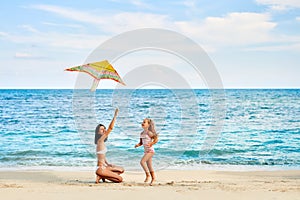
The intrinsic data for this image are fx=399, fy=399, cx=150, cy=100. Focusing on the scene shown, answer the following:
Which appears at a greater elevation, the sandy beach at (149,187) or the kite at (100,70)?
the kite at (100,70)

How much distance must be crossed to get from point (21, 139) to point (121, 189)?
14.2m

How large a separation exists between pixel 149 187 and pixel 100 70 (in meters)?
2.88

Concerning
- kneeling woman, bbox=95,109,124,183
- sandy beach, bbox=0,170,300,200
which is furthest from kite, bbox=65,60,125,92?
sandy beach, bbox=0,170,300,200

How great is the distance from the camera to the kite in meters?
9.16

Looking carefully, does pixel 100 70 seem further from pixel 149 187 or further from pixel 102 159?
pixel 149 187

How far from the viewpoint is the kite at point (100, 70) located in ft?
30.0

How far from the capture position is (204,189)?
8.66 meters

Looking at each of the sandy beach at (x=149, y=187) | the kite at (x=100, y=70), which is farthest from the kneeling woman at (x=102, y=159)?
the kite at (x=100, y=70)

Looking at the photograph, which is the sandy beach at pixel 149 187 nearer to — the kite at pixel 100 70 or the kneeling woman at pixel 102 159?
the kneeling woman at pixel 102 159

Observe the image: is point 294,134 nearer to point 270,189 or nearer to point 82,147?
point 82,147

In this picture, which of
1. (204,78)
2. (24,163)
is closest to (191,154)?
(204,78)

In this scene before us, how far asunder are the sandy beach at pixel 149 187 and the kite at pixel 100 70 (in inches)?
96.2

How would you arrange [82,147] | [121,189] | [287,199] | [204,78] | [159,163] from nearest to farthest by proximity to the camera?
[287,199]
[121,189]
[204,78]
[159,163]
[82,147]

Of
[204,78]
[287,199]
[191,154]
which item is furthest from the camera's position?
[191,154]
